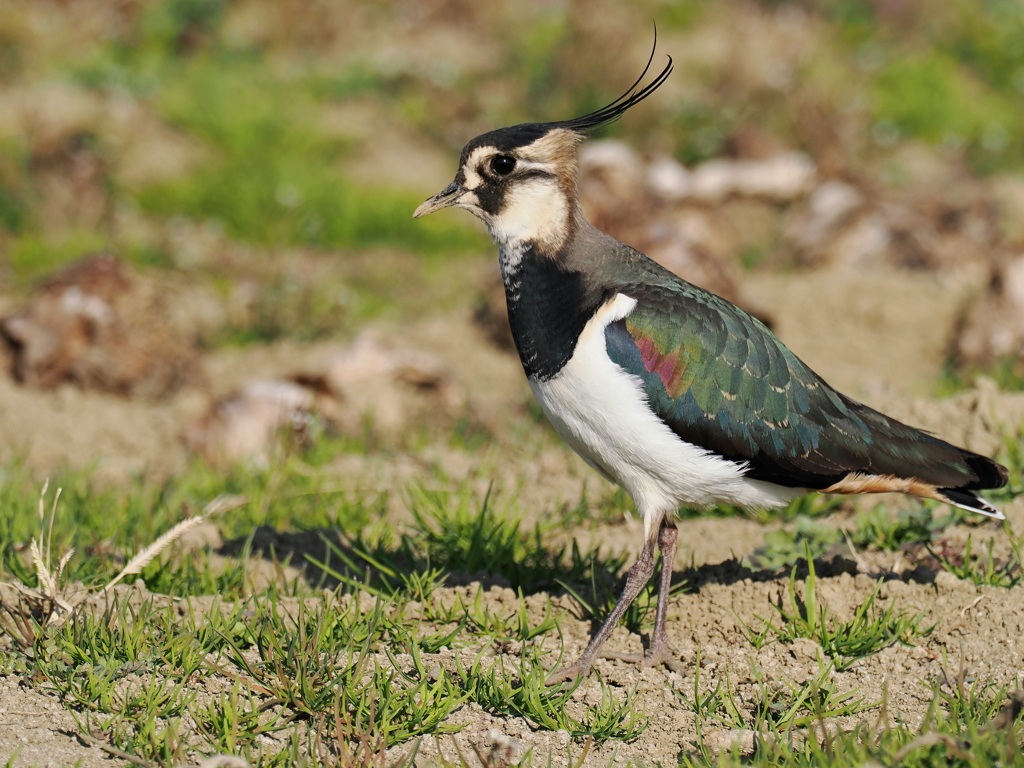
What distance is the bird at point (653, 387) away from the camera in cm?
346

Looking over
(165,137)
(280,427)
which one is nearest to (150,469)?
(280,427)

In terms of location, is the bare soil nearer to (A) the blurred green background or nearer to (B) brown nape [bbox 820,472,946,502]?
(B) brown nape [bbox 820,472,946,502]

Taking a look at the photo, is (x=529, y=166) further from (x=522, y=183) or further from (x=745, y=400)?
(x=745, y=400)

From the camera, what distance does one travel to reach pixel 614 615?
3551mm

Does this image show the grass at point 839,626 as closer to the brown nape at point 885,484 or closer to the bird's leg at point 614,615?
the brown nape at point 885,484

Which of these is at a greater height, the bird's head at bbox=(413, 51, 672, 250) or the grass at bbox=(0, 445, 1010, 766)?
the bird's head at bbox=(413, 51, 672, 250)

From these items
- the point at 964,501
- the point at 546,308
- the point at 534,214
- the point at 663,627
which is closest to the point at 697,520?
the point at 663,627

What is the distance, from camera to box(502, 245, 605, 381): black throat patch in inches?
138

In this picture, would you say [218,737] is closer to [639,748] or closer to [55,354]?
[639,748]

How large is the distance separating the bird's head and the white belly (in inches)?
16.9

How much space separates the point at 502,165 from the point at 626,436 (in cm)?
109

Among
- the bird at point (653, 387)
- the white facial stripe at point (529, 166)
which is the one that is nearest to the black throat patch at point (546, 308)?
the bird at point (653, 387)

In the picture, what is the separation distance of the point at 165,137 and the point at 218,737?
7.50 metres

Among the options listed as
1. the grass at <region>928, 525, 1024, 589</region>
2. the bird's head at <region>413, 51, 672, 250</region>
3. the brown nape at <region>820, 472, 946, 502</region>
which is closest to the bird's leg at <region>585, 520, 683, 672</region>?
the brown nape at <region>820, 472, 946, 502</region>
